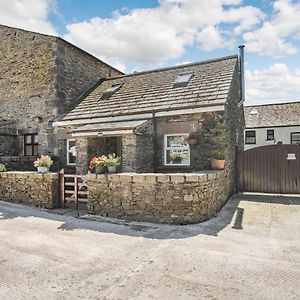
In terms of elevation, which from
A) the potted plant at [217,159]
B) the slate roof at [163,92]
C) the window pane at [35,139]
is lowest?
the potted plant at [217,159]

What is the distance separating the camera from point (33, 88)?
587 inches

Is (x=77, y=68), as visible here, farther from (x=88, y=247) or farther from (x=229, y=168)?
(x=88, y=247)

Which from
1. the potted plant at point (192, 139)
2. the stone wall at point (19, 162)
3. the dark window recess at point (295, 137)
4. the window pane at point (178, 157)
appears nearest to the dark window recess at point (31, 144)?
the stone wall at point (19, 162)

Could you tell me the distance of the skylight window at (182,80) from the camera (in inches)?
490

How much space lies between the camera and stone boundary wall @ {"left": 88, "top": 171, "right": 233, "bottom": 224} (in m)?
7.55

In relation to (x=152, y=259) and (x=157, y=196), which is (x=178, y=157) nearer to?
(x=157, y=196)

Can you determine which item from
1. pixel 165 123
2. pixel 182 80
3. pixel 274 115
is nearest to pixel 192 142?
pixel 165 123

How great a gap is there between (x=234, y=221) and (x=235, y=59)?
873cm

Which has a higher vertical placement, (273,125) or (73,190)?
(273,125)

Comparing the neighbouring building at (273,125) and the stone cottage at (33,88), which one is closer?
the stone cottage at (33,88)

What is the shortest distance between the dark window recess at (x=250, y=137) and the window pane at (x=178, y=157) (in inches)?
787

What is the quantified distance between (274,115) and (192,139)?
2162cm

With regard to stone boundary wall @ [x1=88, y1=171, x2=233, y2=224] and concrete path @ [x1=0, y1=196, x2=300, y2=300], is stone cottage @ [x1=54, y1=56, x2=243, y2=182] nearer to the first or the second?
stone boundary wall @ [x1=88, y1=171, x2=233, y2=224]

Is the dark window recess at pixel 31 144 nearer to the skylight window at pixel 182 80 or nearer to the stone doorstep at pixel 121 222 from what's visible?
the stone doorstep at pixel 121 222
